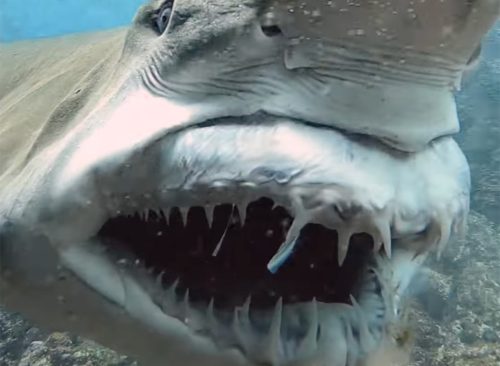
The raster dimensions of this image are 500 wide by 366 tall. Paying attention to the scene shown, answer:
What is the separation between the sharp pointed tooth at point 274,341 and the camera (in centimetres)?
148

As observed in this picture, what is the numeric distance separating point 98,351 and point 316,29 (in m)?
3.06

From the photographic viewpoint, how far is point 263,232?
1673mm

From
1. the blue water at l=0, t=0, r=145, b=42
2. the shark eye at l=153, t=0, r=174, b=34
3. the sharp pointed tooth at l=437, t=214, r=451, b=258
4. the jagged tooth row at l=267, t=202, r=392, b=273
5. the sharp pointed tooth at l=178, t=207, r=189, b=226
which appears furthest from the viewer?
the blue water at l=0, t=0, r=145, b=42

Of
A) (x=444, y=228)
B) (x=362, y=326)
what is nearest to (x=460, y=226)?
(x=444, y=228)

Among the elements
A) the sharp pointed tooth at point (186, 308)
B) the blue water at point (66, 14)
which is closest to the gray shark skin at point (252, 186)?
the sharp pointed tooth at point (186, 308)

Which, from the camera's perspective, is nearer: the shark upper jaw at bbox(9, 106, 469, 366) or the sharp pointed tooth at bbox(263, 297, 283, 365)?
the shark upper jaw at bbox(9, 106, 469, 366)

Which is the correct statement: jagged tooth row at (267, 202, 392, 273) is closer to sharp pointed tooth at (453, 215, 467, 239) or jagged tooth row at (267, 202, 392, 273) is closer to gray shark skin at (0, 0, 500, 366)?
gray shark skin at (0, 0, 500, 366)

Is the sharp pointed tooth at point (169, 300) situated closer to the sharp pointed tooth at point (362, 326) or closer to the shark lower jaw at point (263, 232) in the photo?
the shark lower jaw at point (263, 232)

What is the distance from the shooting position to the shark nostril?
1361mm

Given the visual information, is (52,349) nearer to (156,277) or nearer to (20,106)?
(20,106)

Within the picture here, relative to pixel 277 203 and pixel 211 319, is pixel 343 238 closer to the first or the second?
pixel 277 203

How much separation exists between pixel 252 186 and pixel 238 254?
0.39 meters

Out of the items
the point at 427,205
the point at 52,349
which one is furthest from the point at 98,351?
the point at 427,205

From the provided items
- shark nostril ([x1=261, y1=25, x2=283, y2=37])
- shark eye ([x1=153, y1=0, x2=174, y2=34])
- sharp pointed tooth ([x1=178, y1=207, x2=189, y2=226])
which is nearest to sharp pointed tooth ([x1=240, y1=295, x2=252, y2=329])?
sharp pointed tooth ([x1=178, y1=207, x2=189, y2=226])
